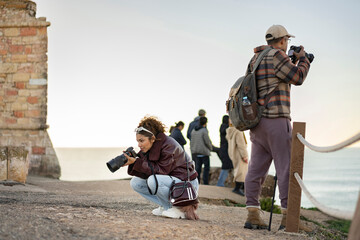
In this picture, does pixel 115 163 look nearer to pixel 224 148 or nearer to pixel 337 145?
pixel 337 145

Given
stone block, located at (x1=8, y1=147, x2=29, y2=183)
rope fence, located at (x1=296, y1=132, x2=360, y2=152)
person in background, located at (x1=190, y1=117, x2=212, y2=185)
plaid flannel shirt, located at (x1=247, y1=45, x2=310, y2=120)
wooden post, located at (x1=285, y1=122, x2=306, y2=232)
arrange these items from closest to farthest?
rope fence, located at (x1=296, y1=132, x2=360, y2=152)
wooden post, located at (x1=285, y1=122, x2=306, y2=232)
plaid flannel shirt, located at (x1=247, y1=45, x2=310, y2=120)
stone block, located at (x1=8, y1=147, x2=29, y2=183)
person in background, located at (x1=190, y1=117, x2=212, y2=185)

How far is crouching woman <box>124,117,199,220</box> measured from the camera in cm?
471

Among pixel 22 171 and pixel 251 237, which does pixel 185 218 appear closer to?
pixel 251 237

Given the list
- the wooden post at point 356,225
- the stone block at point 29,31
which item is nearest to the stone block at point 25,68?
the stone block at point 29,31

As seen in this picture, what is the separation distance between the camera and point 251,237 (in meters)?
4.09

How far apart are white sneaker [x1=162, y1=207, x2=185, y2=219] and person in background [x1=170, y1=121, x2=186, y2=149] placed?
592 cm

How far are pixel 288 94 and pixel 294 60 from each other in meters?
0.40

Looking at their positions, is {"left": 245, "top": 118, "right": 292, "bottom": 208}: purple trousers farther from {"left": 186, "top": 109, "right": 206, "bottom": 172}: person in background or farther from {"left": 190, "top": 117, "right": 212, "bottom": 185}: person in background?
{"left": 186, "top": 109, "right": 206, "bottom": 172}: person in background

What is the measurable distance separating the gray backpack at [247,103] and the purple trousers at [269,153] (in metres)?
0.10

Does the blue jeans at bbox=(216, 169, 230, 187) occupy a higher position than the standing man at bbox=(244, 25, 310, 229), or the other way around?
the standing man at bbox=(244, 25, 310, 229)

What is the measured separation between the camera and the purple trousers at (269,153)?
4.50 meters

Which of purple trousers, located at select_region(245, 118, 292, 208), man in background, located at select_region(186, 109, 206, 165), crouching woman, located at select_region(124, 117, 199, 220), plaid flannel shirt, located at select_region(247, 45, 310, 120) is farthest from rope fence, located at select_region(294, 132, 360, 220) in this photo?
man in background, located at select_region(186, 109, 206, 165)

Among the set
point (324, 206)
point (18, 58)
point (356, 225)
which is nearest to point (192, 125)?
point (18, 58)

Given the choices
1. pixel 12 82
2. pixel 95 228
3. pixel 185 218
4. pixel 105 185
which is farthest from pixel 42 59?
pixel 95 228
